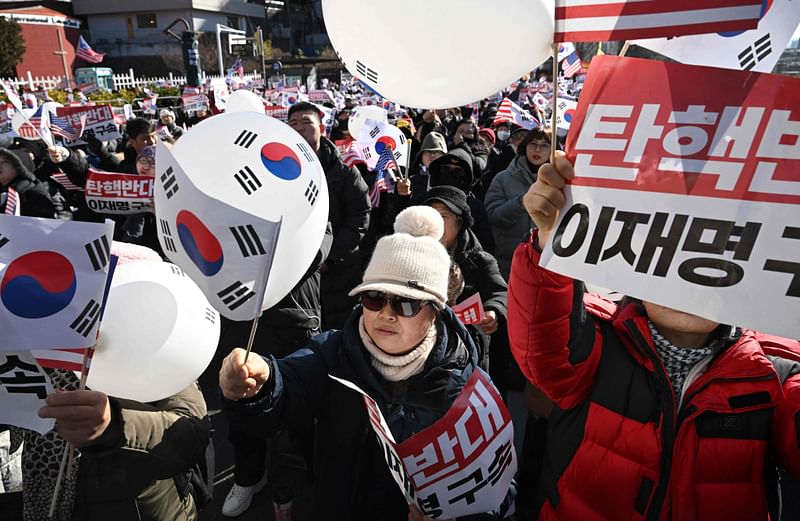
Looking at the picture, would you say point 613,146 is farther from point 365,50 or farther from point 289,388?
point 289,388

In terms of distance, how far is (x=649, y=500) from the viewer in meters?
1.41

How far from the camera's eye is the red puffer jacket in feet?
4.45

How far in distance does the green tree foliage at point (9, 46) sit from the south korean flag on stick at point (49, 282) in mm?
41516

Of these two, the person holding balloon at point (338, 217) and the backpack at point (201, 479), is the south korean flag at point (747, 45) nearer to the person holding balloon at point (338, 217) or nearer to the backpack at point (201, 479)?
the backpack at point (201, 479)

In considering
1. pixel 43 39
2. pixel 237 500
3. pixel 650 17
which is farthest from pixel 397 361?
pixel 43 39

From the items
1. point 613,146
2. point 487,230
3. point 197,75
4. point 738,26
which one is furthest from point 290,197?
point 197,75

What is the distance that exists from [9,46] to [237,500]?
1642 inches

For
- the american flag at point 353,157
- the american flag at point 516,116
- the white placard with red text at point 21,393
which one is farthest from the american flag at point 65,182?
the american flag at point 516,116

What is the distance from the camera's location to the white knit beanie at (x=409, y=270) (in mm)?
1716

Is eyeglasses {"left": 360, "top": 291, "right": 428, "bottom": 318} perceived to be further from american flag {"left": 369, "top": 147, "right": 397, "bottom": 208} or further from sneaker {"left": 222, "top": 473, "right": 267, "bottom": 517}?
american flag {"left": 369, "top": 147, "right": 397, "bottom": 208}

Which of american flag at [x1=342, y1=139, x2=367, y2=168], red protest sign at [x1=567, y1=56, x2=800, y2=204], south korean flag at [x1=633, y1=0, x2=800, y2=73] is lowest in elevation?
american flag at [x1=342, y1=139, x2=367, y2=168]

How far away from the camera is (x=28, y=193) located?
4.69m

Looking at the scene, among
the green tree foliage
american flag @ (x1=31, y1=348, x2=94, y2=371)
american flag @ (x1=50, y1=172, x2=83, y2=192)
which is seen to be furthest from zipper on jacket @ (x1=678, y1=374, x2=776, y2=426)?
the green tree foliage

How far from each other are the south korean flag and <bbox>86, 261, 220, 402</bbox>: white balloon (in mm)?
1688
